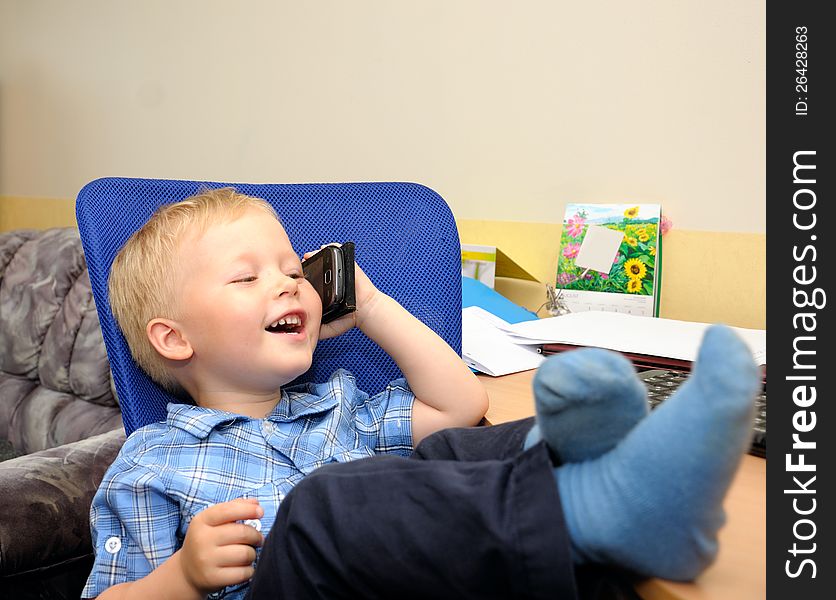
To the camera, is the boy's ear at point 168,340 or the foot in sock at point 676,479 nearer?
the foot in sock at point 676,479

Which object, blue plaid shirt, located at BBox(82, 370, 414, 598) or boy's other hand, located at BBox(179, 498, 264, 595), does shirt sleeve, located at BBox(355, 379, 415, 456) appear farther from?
boy's other hand, located at BBox(179, 498, 264, 595)

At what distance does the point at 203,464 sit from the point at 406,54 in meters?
1.25

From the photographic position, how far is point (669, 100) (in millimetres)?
1418

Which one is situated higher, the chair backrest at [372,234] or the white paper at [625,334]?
the chair backrest at [372,234]

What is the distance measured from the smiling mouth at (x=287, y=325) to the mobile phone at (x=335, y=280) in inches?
1.5

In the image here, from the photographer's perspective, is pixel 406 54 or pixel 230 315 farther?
pixel 406 54

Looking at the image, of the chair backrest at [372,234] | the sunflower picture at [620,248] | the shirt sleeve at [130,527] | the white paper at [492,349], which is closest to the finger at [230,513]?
the shirt sleeve at [130,527]

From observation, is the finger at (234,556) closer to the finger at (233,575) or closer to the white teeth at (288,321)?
the finger at (233,575)

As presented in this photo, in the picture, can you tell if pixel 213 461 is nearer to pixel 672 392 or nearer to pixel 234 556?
pixel 234 556

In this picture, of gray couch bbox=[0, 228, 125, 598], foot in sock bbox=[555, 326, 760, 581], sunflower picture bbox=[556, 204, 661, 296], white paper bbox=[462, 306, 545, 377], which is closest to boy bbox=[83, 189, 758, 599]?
foot in sock bbox=[555, 326, 760, 581]

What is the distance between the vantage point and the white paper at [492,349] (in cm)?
118
